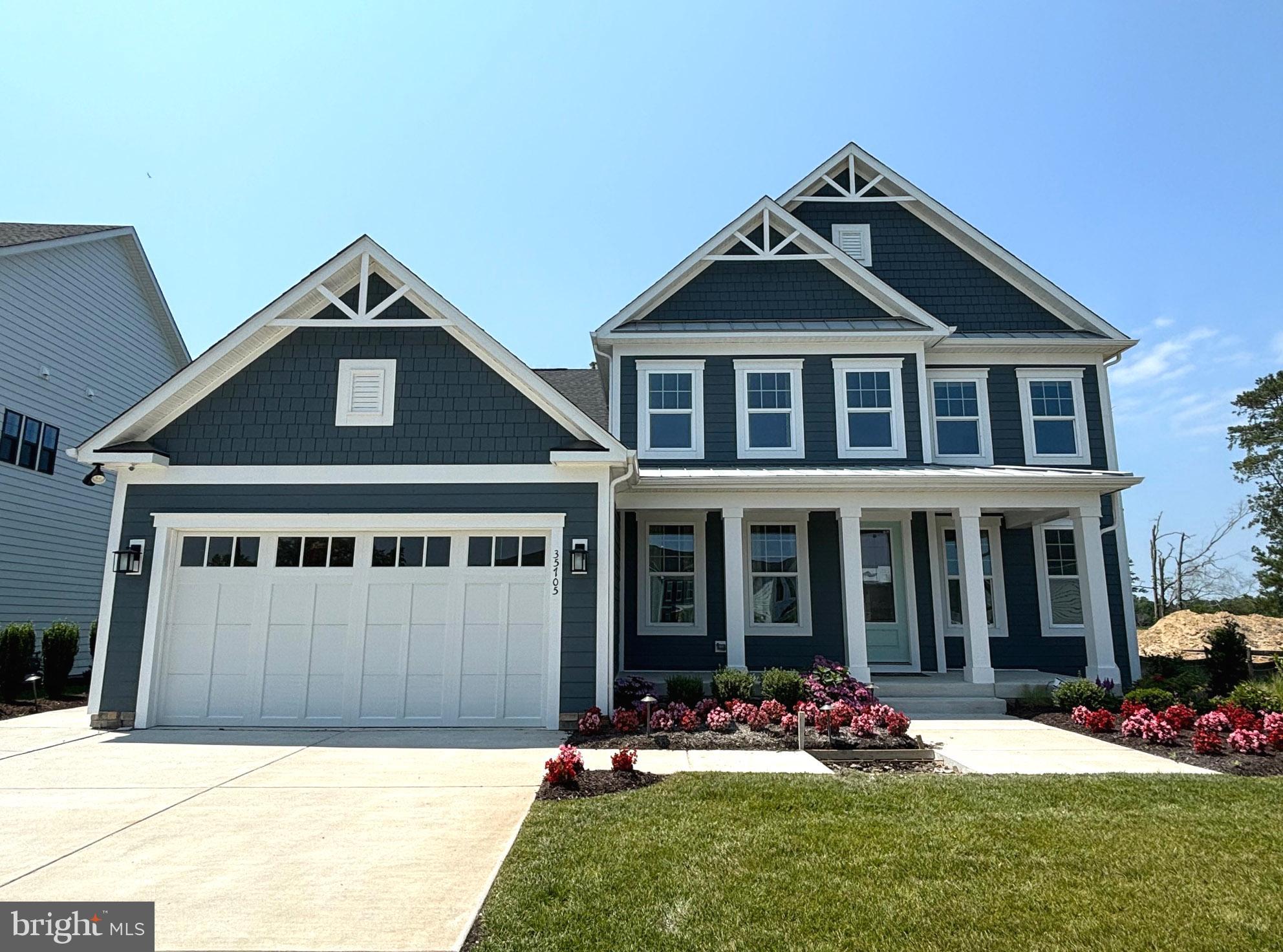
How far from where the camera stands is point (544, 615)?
9.54m

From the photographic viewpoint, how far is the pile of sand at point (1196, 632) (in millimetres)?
27547

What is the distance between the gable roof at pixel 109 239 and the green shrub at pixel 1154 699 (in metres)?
20.9

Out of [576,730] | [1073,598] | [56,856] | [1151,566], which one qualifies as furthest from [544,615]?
[1151,566]

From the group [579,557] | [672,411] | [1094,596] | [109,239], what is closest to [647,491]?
[672,411]

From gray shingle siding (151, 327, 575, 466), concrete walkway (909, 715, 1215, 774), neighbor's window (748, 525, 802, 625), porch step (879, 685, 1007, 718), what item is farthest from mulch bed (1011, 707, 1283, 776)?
gray shingle siding (151, 327, 575, 466)

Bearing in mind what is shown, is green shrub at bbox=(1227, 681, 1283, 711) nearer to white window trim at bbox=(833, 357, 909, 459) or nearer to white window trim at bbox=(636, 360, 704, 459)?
white window trim at bbox=(833, 357, 909, 459)

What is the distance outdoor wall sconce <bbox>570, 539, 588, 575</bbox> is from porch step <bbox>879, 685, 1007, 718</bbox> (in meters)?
5.10

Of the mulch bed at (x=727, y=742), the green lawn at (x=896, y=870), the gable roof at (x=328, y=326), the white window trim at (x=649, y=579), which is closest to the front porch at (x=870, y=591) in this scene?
the white window trim at (x=649, y=579)

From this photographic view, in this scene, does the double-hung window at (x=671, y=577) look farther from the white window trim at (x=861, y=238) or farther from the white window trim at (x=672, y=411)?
the white window trim at (x=861, y=238)

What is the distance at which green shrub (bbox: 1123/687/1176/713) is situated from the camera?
1023cm

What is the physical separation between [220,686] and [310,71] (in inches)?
305

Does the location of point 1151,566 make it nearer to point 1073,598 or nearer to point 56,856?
point 1073,598

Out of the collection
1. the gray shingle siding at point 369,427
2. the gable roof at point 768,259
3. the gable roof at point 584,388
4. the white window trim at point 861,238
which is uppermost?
the white window trim at point 861,238

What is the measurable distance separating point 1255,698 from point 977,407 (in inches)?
247
